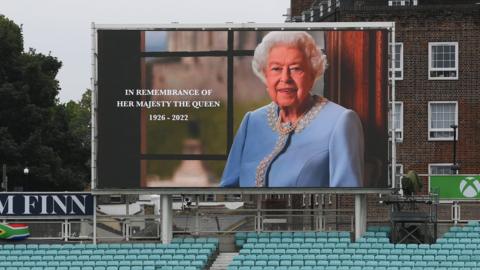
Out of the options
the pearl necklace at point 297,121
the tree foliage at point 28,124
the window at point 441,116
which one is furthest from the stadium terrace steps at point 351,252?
the tree foliage at point 28,124

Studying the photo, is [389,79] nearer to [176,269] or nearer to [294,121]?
[294,121]

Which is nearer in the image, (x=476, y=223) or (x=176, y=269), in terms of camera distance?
(x=176, y=269)

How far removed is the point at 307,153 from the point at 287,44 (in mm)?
3456

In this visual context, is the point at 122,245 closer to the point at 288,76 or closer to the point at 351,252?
the point at 351,252

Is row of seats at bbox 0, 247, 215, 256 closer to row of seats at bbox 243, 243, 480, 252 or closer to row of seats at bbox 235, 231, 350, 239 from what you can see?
row of seats at bbox 235, 231, 350, 239

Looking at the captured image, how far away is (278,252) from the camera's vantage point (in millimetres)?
40062

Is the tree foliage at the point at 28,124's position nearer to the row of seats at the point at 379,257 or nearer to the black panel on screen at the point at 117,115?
the black panel on screen at the point at 117,115

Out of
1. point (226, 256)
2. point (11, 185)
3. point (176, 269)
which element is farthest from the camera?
point (11, 185)

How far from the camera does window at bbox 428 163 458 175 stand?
5469 cm

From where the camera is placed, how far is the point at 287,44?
40.1 metres

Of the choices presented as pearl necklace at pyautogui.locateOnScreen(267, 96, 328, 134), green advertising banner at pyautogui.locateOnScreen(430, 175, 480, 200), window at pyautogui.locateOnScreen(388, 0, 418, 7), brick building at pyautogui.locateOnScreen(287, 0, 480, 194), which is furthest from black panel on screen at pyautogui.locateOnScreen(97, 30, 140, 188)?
window at pyautogui.locateOnScreen(388, 0, 418, 7)

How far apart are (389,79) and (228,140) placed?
5489 millimetres

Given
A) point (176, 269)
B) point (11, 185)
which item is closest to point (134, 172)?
point (176, 269)

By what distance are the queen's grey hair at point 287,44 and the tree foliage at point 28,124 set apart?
28.8 m
